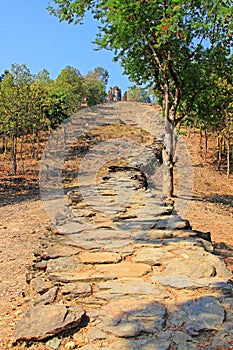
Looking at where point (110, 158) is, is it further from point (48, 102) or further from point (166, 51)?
point (166, 51)

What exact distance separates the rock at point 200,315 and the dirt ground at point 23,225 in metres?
1.62

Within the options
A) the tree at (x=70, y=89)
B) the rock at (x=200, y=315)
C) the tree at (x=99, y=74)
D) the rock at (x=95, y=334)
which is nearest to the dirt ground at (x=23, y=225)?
the rock at (x=95, y=334)

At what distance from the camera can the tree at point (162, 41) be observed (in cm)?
987

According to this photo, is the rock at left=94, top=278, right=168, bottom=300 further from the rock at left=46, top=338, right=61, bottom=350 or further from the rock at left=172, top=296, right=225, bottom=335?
the rock at left=46, top=338, right=61, bottom=350

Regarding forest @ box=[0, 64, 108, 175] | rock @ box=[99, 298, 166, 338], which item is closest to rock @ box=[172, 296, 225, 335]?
rock @ box=[99, 298, 166, 338]

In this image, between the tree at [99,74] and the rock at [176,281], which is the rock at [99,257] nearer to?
the rock at [176,281]

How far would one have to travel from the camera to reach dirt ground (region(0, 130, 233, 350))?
440 cm

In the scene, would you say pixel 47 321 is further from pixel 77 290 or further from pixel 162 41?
pixel 162 41

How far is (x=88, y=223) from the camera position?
253 inches

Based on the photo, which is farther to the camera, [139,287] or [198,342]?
[139,287]

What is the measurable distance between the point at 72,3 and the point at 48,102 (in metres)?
13.3

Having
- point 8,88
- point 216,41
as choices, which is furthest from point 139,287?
point 8,88

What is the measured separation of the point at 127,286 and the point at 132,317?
24.3 inches

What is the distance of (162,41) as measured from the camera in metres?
10.1
